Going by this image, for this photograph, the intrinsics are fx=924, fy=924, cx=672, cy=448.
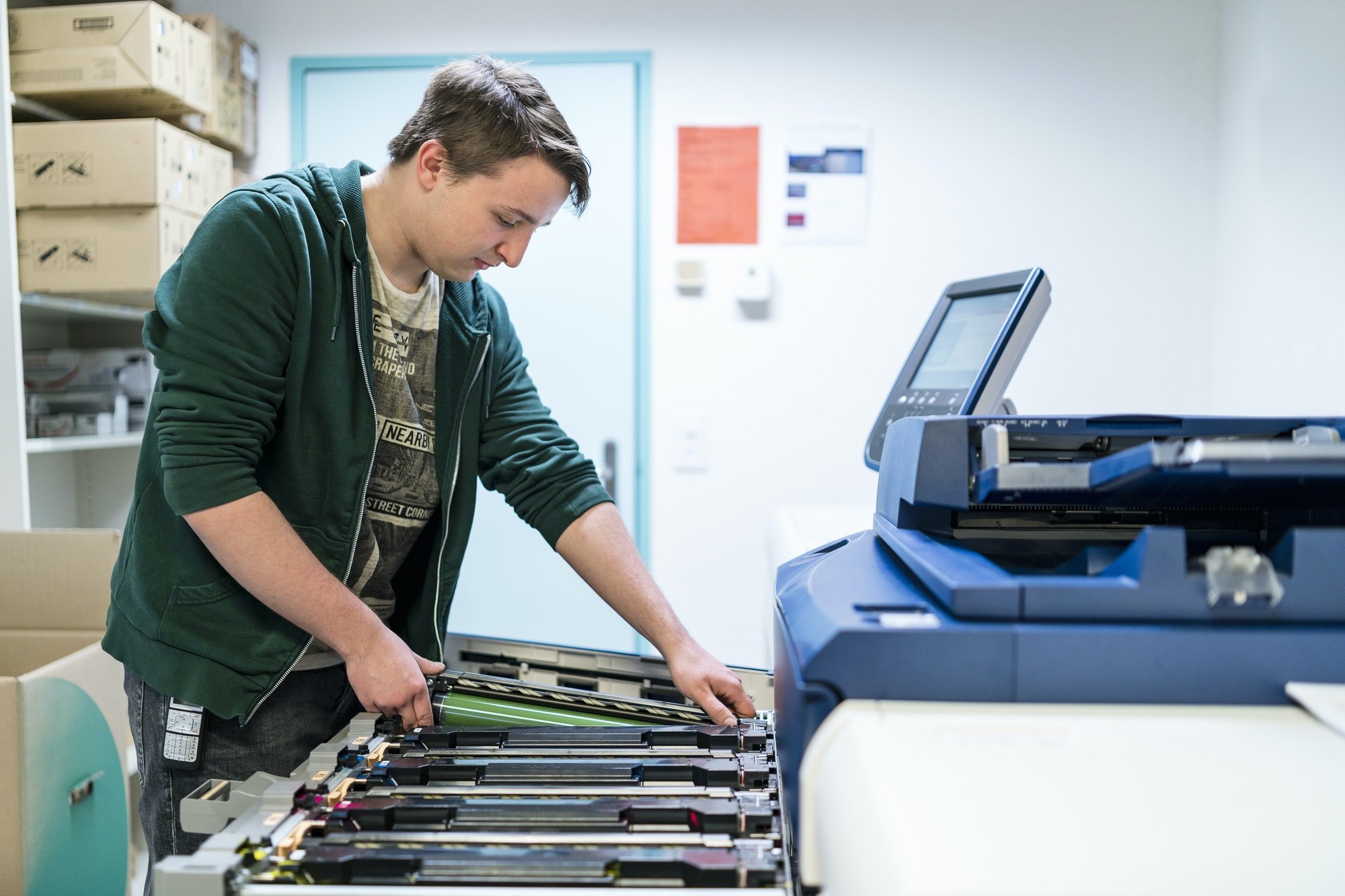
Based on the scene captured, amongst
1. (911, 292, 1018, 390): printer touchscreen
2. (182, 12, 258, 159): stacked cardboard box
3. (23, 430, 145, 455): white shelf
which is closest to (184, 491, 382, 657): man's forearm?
(911, 292, 1018, 390): printer touchscreen

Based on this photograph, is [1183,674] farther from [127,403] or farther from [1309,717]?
[127,403]

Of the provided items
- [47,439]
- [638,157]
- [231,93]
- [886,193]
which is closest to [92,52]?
[231,93]

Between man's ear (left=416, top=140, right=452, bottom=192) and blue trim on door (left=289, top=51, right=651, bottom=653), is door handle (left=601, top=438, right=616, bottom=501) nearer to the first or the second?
blue trim on door (left=289, top=51, right=651, bottom=653)

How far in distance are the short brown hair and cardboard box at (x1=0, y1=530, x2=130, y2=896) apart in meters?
1.08

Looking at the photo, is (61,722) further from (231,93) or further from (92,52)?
(231,93)

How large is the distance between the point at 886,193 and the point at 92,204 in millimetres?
2022

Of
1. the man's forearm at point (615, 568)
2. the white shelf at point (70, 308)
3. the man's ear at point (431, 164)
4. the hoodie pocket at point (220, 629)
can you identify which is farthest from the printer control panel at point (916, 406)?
the white shelf at point (70, 308)

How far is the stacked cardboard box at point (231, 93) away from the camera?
95.4 inches

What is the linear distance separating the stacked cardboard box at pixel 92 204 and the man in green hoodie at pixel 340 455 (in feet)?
4.36

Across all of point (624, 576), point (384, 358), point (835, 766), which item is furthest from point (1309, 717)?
point (384, 358)

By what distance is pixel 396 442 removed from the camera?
1142 millimetres

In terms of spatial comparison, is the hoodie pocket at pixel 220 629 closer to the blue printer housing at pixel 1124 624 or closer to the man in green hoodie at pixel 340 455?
the man in green hoodie at pixel 340 455

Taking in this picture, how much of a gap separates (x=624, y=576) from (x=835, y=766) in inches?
24.1

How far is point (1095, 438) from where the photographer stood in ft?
2.81
